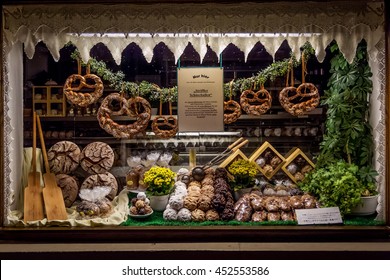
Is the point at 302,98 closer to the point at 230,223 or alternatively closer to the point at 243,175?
the point at 243,175

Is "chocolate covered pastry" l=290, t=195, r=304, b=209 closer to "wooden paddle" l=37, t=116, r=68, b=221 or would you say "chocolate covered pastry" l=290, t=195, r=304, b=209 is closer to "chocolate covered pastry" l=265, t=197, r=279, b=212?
"chocolate covered pastry" l=265, t=197, r=279, b=212

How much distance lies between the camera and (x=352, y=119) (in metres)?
4.70

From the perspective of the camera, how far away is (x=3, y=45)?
419 cm

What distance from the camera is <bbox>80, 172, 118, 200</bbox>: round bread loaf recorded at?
4.81 meters

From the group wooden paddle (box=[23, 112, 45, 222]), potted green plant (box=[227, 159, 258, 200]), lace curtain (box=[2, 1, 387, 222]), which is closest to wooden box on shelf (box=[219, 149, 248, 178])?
potted green plant (box=[227, 159, 258, 200])

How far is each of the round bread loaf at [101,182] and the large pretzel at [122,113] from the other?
501 mm

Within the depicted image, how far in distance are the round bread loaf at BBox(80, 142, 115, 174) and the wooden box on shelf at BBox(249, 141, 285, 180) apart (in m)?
1.65

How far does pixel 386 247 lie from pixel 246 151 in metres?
2.16

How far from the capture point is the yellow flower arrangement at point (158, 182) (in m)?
4.75

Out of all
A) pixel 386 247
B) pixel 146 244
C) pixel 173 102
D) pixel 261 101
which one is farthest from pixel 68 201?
pixel 386 247

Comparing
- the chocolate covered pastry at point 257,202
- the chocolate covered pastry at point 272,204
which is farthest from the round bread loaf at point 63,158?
the chocolate covered pastry at point 272,204

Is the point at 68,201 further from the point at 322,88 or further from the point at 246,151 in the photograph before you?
the point at 322,88

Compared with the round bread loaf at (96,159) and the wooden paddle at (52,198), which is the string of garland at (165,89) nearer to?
the round bread loaf at (96,159)

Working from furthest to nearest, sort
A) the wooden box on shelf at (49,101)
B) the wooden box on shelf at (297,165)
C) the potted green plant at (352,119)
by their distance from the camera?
the wooden box on shelf at (49,101), the wooden box on shelf at (297,165), the potted green plant at (352,119)
